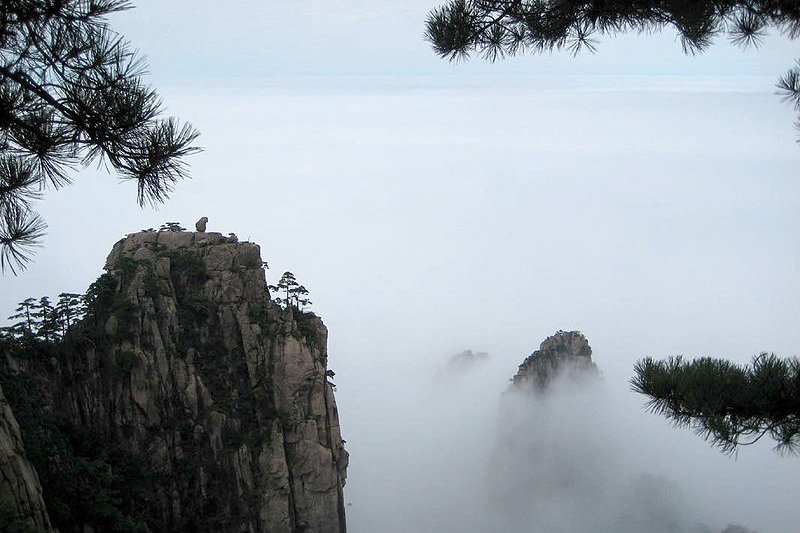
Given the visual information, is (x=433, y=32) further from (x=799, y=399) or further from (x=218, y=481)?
(x=218, y=481)

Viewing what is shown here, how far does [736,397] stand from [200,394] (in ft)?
43.1

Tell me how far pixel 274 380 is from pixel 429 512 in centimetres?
1923

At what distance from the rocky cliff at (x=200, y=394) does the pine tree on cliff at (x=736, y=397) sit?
10.9 meters

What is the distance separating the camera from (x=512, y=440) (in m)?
40.3

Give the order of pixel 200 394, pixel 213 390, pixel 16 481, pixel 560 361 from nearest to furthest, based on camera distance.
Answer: pixel 16 481, pixel 200 394, pixel 213 390, pixel 560 361

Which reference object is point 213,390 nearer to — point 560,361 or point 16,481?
point 16,481

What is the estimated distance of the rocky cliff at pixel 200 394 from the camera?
15586mm

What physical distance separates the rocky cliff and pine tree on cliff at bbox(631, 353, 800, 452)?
35.7ft

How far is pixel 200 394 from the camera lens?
16.8m

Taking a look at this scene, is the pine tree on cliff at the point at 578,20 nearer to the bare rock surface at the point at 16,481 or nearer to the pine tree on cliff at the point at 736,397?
the pine tree on cliff at the point at 736,397

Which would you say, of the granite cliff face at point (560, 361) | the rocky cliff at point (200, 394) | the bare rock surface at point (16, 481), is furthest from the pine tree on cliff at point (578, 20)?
the granite cliff face at point (560, 361)

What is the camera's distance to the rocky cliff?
15.6m

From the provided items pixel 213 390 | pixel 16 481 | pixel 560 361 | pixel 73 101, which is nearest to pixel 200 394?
pixel 213 390

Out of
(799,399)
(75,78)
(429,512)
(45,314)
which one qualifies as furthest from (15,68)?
(429,512)
